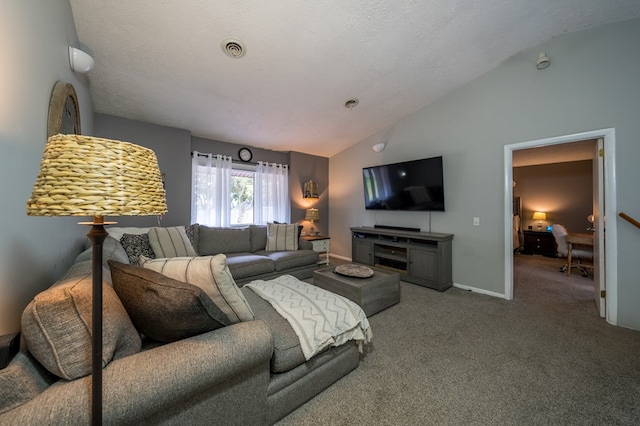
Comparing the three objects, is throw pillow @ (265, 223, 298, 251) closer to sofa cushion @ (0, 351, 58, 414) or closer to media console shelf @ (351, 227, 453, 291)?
media console shelf @ (351, 227, 453, 291)

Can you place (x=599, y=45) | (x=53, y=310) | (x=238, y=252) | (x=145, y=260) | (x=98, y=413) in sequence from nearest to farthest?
1. (x=98, y=413)
2. (x=53, y=310)
3. (x=145, y=260)
4. (x=599, y=45)
5. (x=238, y=252)

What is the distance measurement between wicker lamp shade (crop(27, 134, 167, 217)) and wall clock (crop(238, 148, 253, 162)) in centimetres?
409

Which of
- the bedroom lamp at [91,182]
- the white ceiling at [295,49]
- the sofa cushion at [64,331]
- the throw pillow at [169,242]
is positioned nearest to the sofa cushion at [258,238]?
the throw pillow at [169,242]

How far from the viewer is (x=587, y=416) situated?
4.44 feet

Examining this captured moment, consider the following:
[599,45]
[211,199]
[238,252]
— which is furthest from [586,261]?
[211,199]

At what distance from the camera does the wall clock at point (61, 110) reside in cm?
136

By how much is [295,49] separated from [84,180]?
2487 mm

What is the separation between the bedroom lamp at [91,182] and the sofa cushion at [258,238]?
10.7 ft

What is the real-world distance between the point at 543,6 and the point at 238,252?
4.52 meters

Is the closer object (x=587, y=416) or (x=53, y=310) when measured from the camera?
(x=53, y=310)

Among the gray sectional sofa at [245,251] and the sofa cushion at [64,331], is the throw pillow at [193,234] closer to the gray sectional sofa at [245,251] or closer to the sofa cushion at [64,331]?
the gray sectional sofa at [245,251]

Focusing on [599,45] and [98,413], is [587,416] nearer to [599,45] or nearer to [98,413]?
[98,413]

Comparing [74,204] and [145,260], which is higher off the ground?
[74,204]

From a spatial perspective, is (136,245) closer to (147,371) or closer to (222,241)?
(222,241)
